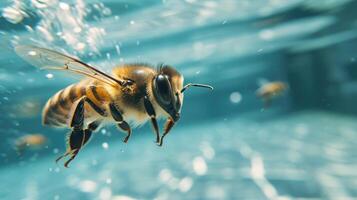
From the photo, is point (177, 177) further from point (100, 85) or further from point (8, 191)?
point (100, 85)

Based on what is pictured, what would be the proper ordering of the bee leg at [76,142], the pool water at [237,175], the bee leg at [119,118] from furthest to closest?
the pool water at [237,175]
the bee leg at [76,142]
the bee leg at [119,118]

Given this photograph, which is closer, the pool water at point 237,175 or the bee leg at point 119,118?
the bee leg at point 119,118

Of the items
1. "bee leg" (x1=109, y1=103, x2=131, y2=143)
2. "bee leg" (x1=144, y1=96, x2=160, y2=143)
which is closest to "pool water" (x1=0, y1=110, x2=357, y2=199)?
"bee leg" (x1=109, y1=103, x2=131, y2=143)

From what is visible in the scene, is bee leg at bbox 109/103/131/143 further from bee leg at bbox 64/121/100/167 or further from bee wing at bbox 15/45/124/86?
bee leg at bbox 64/121/100/167

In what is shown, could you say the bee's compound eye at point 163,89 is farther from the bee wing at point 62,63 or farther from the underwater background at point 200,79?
the underwater background at point 200,79

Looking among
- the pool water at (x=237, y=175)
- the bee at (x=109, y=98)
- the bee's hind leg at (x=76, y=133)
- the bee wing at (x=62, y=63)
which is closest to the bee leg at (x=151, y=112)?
the bee at (x=109, y=98)

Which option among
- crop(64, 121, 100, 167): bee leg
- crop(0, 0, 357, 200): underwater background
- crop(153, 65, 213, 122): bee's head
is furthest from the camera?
crop(0, 0, 357, 200): underwater background

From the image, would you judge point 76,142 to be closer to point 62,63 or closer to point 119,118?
point 119,118
